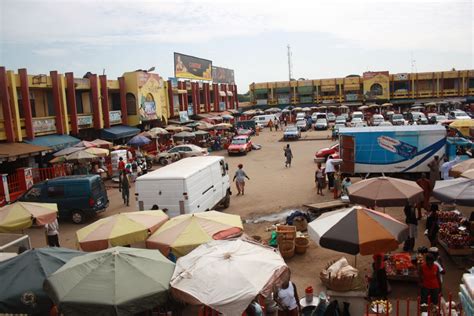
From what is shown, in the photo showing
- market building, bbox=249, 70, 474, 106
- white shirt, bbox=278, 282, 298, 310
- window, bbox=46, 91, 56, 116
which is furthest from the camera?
market building, bbox=249, 70, 474, 106

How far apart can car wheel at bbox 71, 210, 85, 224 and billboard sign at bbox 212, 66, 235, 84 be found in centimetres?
4592

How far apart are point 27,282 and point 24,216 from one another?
490 centimetres

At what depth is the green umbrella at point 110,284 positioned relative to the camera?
607 cm

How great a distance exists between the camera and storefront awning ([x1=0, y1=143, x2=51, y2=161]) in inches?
794

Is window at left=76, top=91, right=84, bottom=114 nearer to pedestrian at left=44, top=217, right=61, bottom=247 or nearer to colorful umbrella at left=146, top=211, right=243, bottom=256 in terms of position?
pedestrian at left=44, top=217, right=61, bottom=247

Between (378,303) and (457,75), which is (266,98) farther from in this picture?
(378,303)

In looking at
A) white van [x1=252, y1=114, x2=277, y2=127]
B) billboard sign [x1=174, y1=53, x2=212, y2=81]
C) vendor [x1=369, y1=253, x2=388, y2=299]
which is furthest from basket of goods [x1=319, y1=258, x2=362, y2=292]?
white van [x1=252, y1=114, x2=277, y2=127]

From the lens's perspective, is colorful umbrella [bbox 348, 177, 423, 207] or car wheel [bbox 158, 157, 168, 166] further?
car wheel [bbox 158, 157, 168, 166]

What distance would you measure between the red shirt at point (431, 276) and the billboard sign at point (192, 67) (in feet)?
142

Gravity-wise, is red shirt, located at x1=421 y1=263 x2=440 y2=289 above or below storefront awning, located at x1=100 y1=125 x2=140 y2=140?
below

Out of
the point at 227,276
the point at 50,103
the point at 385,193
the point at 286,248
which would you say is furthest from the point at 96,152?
the point at 227,276

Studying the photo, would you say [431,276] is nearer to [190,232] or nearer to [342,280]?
[342,280]

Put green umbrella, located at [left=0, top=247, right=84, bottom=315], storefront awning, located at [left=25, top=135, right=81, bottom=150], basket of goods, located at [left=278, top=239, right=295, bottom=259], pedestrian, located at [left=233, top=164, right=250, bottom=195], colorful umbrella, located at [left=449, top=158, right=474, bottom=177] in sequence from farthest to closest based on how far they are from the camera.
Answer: storefront awning, located at [left=25, top=135, right=81, bottom=150]
pedestrian, located at [left=233, top=164, right=250, bottom=195]
colorful umbrella, located at [left=449, top=158, right=474, bottom=177]
basket of goods, located at [left=278, top=239, right=295, bottom=259]
green umbrella, located at [left=0, top=247, right=84, bottom=315]

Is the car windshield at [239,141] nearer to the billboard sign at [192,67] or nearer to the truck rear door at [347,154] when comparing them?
the truck rear door at [347,154]
